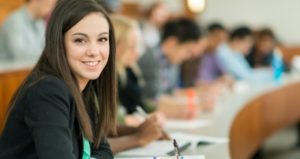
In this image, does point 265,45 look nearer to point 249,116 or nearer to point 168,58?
point 168,58

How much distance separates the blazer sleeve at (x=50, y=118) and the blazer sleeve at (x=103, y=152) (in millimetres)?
266

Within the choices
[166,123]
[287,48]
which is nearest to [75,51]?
[166,123]

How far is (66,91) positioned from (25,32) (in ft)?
7.32

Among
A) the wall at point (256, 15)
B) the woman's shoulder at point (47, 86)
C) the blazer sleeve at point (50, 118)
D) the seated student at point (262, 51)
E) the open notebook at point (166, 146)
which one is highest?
the wall at point (256, 15)

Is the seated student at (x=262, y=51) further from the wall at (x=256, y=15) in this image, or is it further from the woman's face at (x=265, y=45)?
the wall at (x=256, y=15)

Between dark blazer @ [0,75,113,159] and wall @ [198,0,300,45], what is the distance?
23.5 ft

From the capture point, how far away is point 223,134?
2365 mm

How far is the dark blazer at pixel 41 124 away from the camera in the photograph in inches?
52.8

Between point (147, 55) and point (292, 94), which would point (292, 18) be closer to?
point (292, 94)

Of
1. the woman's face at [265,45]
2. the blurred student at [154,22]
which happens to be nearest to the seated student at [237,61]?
the blurred student at [154,22]

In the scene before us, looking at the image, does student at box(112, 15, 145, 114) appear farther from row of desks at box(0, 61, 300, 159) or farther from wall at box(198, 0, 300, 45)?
wall at box(198, 0, 300, 45)

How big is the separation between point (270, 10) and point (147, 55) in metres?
5.27

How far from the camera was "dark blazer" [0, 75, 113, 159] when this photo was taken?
4.40 ft

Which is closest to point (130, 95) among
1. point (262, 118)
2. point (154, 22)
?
point (262, 118)
